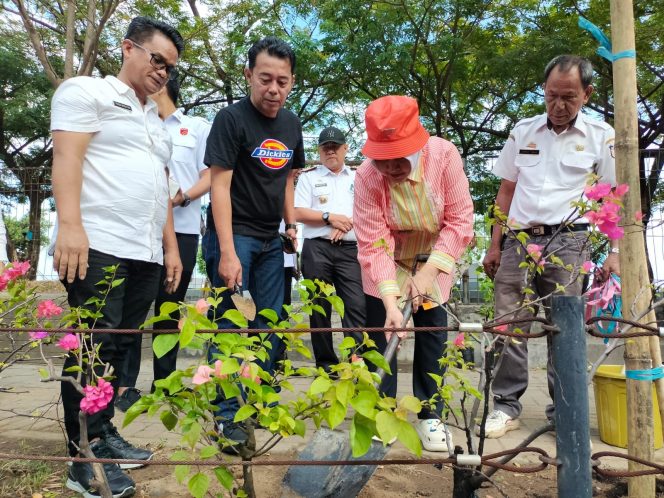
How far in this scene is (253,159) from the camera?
2787 mm

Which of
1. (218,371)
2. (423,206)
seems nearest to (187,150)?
(423,206)

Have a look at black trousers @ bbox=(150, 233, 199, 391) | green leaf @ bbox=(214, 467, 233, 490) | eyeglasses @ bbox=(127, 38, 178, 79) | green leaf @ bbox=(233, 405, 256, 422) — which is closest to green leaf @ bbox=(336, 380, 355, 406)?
green leaf @ bbox=(233, 405, 256, 422)

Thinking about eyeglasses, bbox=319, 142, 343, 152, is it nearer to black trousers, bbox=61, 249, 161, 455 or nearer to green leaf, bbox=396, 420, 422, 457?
black trousers, bbox=61, 249, 161, 455

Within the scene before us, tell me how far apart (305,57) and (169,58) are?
7.20 m

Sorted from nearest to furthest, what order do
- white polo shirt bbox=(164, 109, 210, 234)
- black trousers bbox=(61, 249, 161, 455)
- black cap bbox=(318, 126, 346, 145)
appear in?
black trousers bbox=(61, 249, 161, 455) → white polo shirt bbox=(164, 109, 210, 234) → black cap bbox=(318, 126, 346, 145)

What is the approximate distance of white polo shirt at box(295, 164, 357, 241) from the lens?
3.98m

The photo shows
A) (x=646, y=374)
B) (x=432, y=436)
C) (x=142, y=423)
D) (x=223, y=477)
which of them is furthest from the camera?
(x=142, y=423)

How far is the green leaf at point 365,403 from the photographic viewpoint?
4.04ft

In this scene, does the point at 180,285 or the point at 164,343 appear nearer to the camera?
the point at 164,343

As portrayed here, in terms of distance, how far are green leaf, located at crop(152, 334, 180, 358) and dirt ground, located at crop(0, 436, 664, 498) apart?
1.04 m

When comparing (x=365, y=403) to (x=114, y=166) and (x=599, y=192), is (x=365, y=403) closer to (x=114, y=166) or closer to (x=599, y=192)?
(x=599, y=192)

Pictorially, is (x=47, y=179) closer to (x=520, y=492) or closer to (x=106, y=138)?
(x=106, y=138)

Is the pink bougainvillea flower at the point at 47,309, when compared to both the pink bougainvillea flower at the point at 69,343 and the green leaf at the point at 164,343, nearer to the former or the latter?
the pink bougainvillea flower at the point at 69,343

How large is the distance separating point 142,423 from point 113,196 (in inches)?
63.2
